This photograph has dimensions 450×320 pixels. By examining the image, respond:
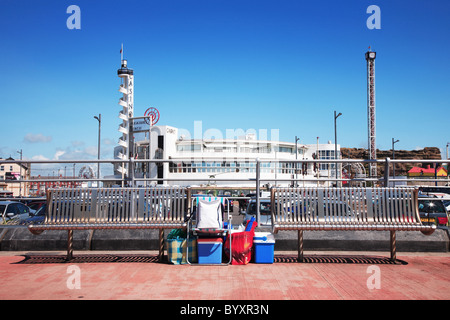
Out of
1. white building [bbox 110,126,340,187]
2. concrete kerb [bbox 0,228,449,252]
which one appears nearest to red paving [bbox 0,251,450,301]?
concrete kerb [bbox 0,228,449,252]

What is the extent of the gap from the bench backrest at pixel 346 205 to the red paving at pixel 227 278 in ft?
2.75

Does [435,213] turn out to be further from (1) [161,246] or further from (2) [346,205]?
(1) [161,246]

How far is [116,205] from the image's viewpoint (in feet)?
25.9

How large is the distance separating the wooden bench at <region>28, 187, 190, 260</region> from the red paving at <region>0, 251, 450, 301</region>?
752mm

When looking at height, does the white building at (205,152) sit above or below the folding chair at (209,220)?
above

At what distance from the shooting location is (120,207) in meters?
7.84

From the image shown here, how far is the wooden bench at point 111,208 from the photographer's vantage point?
7.77 metres

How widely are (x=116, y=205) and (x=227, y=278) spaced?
2.87 meters

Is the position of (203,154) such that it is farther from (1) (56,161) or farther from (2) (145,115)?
(1) (56,161)

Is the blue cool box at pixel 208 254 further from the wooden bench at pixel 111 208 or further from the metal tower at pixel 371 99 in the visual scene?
the metal tower at pixel 371 99

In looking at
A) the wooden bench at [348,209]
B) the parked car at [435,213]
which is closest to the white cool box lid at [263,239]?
the wooden bench at [348,209]

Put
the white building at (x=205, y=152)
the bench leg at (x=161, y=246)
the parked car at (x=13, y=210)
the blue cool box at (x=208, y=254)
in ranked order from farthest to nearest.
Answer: the white building at (x=205, y=152), the parked car at (x=13, y=210), the bench leg at (x=161, y=246), the blue cool box at (x=208, y=254)

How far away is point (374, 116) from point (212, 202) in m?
117

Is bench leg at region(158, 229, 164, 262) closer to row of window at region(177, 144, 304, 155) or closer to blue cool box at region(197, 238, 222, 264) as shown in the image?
blue cool box at region(197, 238, 222, 264)
